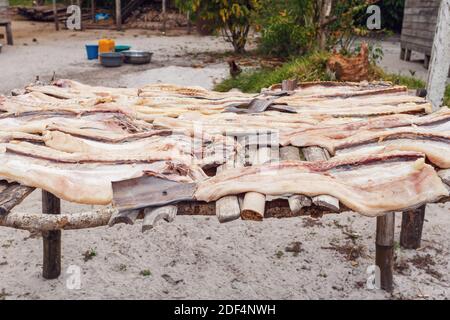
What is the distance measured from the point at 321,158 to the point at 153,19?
18812 mm

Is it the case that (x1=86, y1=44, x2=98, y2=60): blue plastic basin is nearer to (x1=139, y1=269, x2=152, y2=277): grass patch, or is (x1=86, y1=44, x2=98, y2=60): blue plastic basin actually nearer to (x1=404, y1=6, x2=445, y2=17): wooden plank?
(x1=404, y1=6, x2=445, y2=17): wooden plank

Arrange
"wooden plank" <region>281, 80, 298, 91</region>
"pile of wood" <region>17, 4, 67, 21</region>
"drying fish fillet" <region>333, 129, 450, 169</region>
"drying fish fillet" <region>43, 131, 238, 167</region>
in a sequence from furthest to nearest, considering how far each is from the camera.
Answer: "pile of wood" <region>17, 4, 67, 21</region>
"wooden plank" <region>281, 80, 298, 91</region>
"drying fish fillet" <region>43, 131, 238, 167</region>
"drying fish fillet" <region>333, 129, 450, 169</region>

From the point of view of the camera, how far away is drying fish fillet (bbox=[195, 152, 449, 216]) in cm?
216

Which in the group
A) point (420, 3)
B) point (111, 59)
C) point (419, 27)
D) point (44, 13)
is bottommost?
point (111, 59)

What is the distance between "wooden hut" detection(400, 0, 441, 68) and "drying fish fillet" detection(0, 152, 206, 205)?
9.95m

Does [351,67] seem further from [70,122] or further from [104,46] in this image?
[104,46]

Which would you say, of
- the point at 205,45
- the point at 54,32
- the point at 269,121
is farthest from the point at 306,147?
the point at 54,32

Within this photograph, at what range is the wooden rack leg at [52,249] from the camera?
387cm

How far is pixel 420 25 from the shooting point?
11789mm

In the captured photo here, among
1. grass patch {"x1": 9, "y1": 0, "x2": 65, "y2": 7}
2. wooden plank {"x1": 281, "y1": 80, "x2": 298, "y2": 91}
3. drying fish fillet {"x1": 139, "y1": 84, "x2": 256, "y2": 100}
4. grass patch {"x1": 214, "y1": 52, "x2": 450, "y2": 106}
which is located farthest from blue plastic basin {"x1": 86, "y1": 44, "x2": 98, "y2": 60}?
grass patch {"x1": 9, "y1": 0, "x2": 65, "y2": 7}

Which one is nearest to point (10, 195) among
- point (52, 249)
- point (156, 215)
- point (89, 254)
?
point (156, 215)

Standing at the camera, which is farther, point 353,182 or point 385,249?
point 385,249

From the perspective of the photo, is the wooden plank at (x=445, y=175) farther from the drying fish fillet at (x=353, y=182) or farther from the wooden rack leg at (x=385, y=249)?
the wooden rack leg at (x=385, y=249)

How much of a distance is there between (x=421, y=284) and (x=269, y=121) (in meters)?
1.74
